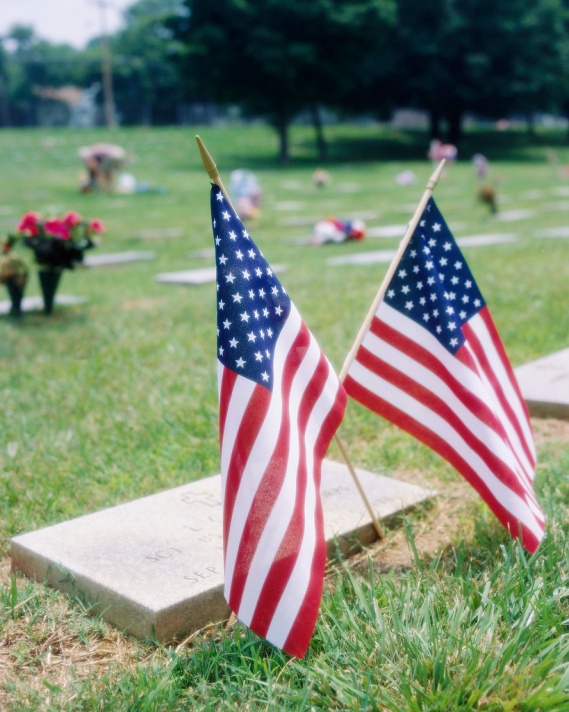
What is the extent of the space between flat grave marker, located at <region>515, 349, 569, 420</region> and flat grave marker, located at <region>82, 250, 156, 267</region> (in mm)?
6989

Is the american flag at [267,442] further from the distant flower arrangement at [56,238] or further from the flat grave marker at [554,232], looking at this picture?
the flat grave marker at [554,232]

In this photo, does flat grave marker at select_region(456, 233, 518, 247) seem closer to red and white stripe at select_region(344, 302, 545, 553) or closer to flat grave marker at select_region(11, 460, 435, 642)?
flat grave marker at select_region(11, 460, 435, 642)

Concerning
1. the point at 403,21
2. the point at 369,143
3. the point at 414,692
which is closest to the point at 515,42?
the point at 403,21

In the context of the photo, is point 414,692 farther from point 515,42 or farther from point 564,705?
point 515,42

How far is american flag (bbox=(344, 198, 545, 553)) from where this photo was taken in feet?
8.54

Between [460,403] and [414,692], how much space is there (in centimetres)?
97

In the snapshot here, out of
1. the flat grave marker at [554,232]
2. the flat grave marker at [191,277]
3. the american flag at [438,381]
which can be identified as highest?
the american flag at [438,381]

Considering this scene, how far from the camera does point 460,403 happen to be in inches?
104

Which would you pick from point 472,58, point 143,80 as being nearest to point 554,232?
point 472,58

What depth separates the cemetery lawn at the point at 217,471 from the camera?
2002 mm

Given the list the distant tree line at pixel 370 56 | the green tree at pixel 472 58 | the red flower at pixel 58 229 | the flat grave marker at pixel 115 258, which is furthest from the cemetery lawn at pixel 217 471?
the green tree at pixel 472 58

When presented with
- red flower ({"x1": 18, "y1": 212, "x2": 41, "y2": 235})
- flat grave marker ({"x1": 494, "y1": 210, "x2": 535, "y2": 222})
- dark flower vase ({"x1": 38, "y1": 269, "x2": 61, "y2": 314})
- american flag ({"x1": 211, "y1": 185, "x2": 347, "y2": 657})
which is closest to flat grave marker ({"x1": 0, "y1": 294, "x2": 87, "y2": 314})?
dark flower vase ({"x1": 38, "y1": 269, "x2": 61, "y2": 314})

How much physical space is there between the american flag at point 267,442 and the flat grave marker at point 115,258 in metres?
8.64

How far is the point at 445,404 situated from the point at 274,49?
33395mm
